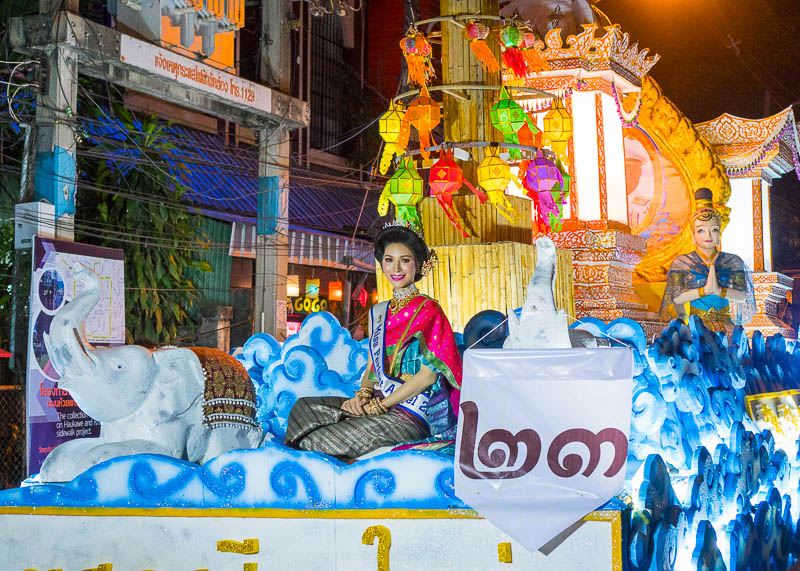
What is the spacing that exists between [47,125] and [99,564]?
6.50 metres

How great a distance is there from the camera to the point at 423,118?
631 cm

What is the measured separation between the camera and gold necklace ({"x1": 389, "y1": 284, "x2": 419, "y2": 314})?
4.15m

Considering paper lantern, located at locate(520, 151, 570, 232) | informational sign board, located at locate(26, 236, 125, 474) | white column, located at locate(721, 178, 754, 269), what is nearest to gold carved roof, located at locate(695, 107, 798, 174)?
white column, located at locate(721, 178, 754, 269)

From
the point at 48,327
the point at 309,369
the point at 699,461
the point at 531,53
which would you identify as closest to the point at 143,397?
the point at 309,369

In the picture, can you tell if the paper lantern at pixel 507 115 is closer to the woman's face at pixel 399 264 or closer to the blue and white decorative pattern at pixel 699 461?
the blue and white decorative pattern at pixel 699 461

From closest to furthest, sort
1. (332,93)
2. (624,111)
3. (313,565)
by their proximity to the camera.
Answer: (313,565), (624,111), (332,93)

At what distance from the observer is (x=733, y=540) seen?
4301 millimetres

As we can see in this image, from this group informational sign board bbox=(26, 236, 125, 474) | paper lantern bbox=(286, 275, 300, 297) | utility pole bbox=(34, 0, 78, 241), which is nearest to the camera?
informational sign board bbox=(26, 236, 125, 474)

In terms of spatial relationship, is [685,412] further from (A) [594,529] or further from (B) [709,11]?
(B) [709,11]

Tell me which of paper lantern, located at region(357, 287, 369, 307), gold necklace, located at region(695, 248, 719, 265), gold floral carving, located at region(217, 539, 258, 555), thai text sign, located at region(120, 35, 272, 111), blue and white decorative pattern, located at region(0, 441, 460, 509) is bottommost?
gold floral carving, located at region(217, 539, 258, 555)

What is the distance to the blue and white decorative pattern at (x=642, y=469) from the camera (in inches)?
138

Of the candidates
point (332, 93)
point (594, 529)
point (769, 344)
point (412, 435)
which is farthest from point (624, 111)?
point (332, 93)

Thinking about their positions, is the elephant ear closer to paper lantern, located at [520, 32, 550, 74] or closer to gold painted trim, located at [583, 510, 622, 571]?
gold painted trim, located at [583, 510, 622, 571]

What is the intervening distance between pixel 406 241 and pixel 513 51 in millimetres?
2633
